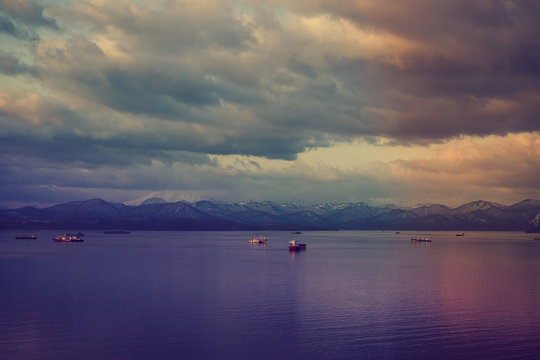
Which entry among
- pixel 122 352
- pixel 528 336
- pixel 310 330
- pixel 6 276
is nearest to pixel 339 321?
pixel 310 330

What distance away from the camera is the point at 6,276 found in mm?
114125

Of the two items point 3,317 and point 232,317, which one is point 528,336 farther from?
point 3,317

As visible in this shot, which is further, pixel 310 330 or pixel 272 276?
pixel 272 276

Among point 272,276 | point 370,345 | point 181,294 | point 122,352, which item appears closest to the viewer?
point 122,352

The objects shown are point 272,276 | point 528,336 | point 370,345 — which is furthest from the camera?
point 272,276

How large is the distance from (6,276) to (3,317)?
56751mm

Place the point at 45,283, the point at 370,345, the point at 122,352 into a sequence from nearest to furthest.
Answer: the point at 122,352
the point at 370,345
the point at 45,283

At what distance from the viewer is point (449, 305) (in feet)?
252

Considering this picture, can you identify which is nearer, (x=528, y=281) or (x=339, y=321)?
(x=339, y=321)

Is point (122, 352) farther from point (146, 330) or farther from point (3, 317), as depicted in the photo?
point (3, 317)

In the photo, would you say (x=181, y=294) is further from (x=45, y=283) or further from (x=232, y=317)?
A: (x=45, y=283)

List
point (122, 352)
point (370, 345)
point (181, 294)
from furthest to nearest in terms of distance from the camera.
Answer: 1. point (181, 294)
2. point (370, 345)
3. point (122, 352)

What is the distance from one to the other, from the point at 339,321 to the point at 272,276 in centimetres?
5568

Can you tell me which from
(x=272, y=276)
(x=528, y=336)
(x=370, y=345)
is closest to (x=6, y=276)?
(x=272, y=276)
